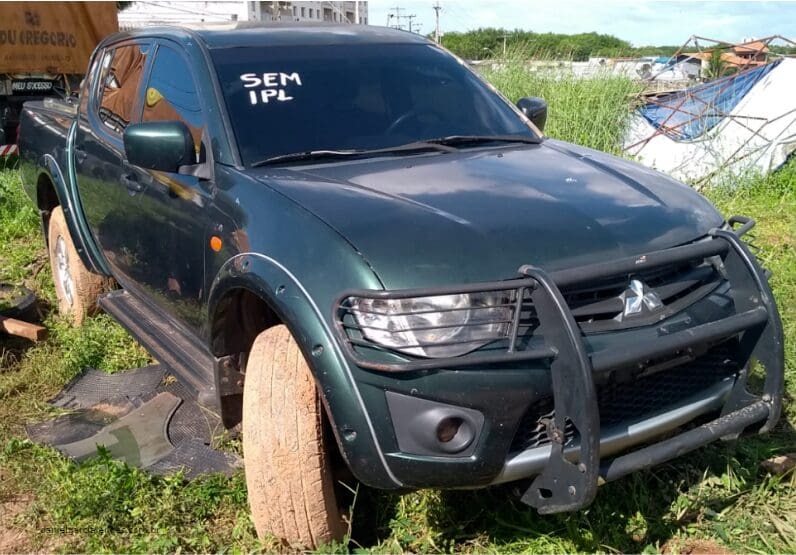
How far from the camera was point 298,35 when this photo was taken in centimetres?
372

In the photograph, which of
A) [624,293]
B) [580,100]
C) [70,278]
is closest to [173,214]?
[624,293]

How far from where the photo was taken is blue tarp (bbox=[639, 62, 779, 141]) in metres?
8.46

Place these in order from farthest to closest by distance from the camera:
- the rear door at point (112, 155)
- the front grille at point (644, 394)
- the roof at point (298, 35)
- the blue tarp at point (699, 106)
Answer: the blue tarp at point (699, 106) < the rear door at point (112, 155) < the roof at point (298, 35) < the front grille at point (644, 394)

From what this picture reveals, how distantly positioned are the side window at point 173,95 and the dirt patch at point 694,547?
228 centimetres

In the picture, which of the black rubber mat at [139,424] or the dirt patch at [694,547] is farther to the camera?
the black rubber mat at [139,424]

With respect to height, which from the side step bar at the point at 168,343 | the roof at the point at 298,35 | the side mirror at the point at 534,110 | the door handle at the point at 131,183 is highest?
the roof at the point at 298,35

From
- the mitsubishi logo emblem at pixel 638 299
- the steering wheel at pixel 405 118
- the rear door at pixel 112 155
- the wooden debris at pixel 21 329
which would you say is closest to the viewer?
the mitsubishi logo emblem at pixel 638 299

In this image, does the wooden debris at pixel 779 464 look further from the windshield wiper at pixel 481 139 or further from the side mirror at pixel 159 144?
the side mirror at pixel 159 144

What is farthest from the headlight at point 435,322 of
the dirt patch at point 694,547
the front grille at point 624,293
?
the dirt patch at point 694,547

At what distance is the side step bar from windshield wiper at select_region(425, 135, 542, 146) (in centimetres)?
133

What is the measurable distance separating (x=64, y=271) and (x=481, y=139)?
315 centimetres

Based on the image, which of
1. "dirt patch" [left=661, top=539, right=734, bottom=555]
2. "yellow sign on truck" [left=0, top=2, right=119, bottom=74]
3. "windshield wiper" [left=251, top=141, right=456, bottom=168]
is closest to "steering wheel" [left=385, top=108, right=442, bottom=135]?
"windshield wiper" [left=251, top=141, right=456, bottom=168]

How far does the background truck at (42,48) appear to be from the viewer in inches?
474

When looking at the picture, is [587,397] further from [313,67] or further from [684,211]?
[313,67]
